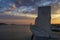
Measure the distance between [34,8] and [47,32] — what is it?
937 millimetres

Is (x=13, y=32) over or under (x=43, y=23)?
under

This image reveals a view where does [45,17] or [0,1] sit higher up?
[0,1]

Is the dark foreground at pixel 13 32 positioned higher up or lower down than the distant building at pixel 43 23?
lower down

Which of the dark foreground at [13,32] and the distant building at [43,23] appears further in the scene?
the dark foreground at [13,32]

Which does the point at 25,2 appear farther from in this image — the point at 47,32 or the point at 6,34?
the point at 47,32

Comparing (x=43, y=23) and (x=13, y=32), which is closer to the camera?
(x=43, y=23)

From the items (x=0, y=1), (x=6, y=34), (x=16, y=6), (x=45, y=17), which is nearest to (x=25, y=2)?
(x=16, y=6)

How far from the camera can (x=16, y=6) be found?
11.5 ft

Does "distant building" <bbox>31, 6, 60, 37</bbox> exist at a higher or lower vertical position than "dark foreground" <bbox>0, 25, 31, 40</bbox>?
higher

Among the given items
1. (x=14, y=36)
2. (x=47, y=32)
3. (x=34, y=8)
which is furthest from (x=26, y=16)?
(x=47, y=32)

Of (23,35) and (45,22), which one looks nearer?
(45,22)

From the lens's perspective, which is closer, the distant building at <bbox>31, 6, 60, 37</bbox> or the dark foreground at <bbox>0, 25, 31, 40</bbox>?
the distant building at <bbox>31, 6, 60, 37</bbox>

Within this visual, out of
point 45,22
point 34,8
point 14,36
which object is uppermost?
Result: point 34,8

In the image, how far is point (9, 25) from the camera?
351 centimetres
